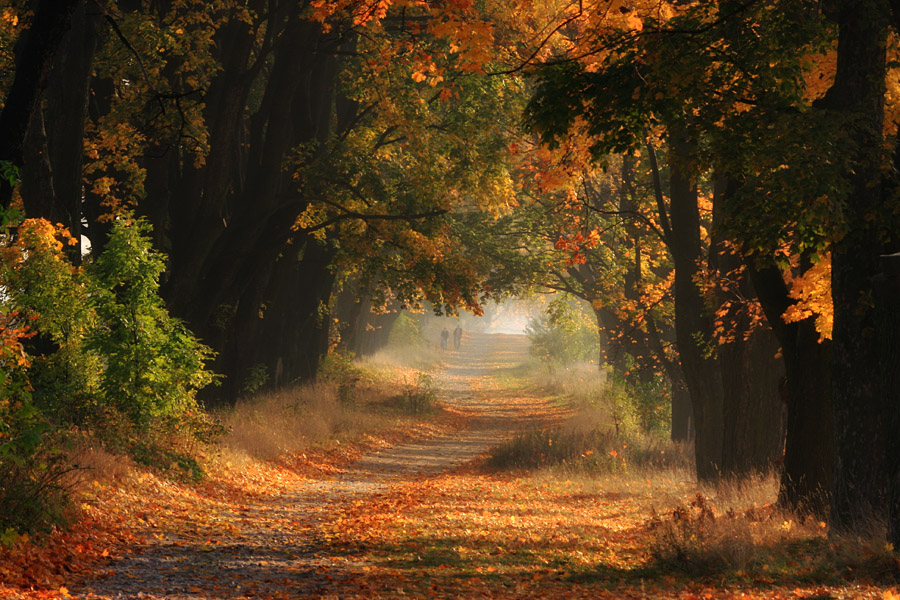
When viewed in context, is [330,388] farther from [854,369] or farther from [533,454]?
[854,369]

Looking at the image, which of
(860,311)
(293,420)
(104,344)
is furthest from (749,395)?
(293,420)

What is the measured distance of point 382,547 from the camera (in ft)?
29.5

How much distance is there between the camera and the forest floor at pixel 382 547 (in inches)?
283

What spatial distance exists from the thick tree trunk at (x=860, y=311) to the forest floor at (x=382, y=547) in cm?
79

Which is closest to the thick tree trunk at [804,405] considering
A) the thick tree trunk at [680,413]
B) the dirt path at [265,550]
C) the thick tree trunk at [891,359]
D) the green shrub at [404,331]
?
the thick tree trunk at [891,359]

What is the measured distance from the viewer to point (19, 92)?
8.26 m

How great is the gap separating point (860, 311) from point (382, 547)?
5.41m

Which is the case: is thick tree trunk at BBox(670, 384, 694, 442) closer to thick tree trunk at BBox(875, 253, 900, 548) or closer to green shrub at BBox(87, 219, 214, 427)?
thick tree trunk at BBox(875, 253, 900, 548)

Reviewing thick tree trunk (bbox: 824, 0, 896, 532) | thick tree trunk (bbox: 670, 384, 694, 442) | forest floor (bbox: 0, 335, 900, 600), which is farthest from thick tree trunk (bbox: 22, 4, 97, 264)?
thick tree trunk (bbox: 670, 384, 694, 442)

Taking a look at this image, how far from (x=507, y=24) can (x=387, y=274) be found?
6.91 m

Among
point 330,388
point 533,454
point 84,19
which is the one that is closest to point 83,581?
point 84,19

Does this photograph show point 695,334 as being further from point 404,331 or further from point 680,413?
point 404,331

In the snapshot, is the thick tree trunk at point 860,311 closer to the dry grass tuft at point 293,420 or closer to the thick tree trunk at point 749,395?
the thick tree trunk at point 749,395

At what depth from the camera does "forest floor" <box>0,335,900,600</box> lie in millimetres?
7199
